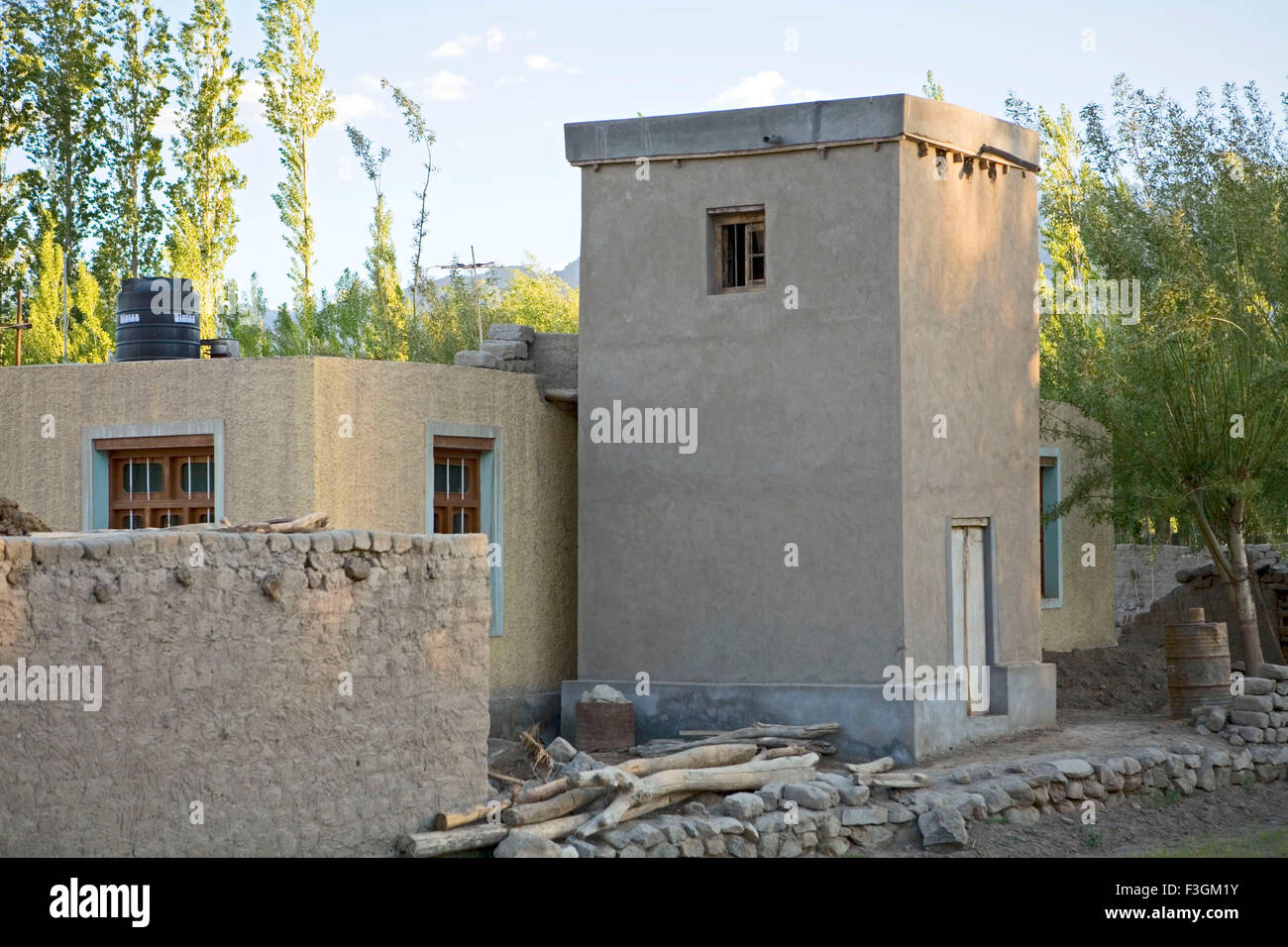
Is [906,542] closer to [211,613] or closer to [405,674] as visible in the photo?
[405,674]

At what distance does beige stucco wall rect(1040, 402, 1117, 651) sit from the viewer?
58.8 feet

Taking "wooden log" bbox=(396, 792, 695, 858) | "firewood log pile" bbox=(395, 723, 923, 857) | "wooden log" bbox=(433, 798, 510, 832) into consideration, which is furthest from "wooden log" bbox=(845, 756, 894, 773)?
"wooden log" bbox=(433, 798, 510, 832)

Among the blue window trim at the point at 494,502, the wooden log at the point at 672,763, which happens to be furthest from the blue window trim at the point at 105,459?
the wooden log at the point at 672,763

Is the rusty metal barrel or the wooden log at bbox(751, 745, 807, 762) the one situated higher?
the rusty metal barrel

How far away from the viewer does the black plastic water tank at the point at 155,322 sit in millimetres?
13375

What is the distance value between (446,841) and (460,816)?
0.34m

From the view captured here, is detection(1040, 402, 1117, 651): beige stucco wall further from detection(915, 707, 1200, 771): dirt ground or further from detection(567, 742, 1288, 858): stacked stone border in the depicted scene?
detection(567, 742, 1288, 858): stacked stone border

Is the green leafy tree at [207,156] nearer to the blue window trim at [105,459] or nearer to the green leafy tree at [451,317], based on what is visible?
the green leafy tree at [451,317]

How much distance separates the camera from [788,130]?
1344cm

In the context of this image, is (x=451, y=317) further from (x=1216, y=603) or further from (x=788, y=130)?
(x=788, y=130)

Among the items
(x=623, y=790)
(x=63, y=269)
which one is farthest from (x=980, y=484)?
(x=63, y=269)

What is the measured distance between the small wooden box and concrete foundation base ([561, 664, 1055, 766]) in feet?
1.19

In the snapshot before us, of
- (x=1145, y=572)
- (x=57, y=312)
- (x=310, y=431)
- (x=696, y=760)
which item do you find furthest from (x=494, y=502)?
(x=57, y=312)

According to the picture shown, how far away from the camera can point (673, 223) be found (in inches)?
549
